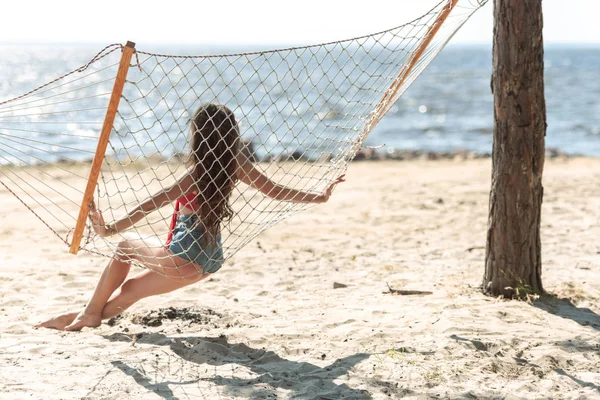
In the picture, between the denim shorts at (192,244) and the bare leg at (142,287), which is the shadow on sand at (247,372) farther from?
the denim shorts at (192,244)

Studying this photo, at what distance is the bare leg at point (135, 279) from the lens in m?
3.19

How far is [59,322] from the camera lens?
3.39 metres

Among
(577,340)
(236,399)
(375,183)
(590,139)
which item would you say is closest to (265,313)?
(236,399)

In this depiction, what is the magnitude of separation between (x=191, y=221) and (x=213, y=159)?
0.31 m

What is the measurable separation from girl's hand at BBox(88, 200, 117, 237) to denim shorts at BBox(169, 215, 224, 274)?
0.28 meters

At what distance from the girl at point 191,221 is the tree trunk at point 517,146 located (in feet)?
3.44

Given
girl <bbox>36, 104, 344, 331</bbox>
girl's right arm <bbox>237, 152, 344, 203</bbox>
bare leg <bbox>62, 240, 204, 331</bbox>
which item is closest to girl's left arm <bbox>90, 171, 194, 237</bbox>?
girl <bbox>36, 104, 344, 331</bbox>

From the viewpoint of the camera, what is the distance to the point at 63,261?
16.1 feet

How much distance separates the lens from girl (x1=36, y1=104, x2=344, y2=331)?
3068mm

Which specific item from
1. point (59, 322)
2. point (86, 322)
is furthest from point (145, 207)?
point (59, 322)

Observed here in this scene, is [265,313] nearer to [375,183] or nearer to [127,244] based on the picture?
[127,244]

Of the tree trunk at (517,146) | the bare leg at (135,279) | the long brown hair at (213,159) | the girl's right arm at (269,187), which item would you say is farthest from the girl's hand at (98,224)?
the tree trunk at (517,146)

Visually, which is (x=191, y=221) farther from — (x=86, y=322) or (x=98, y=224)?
(x=86, y=322)

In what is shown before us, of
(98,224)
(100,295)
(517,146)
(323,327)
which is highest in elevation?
(517,146)
